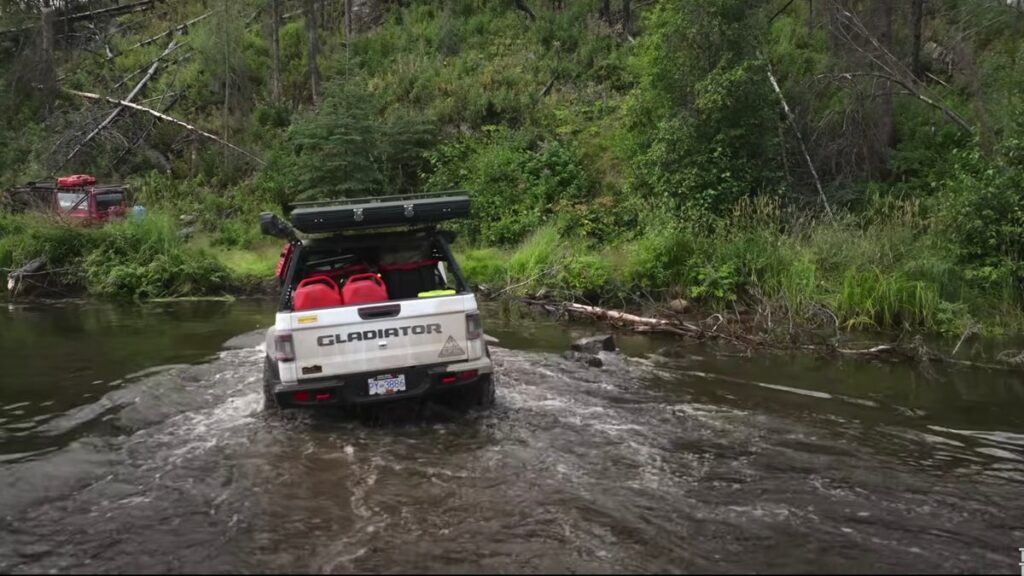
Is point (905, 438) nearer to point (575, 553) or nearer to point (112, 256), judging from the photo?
point (575, 553)

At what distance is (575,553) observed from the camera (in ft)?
15.5

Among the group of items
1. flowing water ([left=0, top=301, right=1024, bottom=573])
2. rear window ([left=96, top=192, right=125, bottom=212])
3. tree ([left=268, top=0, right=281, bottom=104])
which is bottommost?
flowing water ([left=0, top=301, right=1024, bottom=573])

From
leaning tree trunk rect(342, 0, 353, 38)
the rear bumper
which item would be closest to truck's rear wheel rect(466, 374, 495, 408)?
the rear bumper

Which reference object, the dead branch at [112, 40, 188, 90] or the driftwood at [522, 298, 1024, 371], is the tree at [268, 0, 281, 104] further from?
the driftwood at [522, 298, 1024, 371]

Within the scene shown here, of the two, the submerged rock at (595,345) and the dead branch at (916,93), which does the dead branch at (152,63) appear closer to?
Result: the dead branch at (916,93)

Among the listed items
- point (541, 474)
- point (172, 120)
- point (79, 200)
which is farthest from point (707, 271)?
point (172, 120)

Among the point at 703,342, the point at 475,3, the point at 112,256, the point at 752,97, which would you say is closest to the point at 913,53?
the point at 752,97

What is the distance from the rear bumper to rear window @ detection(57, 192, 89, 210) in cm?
1635

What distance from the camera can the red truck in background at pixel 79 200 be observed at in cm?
2033

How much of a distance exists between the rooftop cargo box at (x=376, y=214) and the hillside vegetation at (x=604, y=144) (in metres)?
7.34

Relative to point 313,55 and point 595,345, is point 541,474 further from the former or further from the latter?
point 313,55

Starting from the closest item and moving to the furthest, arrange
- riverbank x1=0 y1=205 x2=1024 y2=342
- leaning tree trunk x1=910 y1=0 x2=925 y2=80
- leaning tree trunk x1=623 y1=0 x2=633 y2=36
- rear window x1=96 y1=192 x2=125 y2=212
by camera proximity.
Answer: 1. riverbank x1=0 y1=205 x2=1024 y2=342
2. leaning tree trunk x1=910 y1=0 x2=925 y2=80
3. rear window x1=96 y1=192 x2=125 y2=212
4. leaning tree trunk x1=623 y1=0 x2=633 y2=36

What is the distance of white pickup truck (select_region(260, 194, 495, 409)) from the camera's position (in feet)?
22.6

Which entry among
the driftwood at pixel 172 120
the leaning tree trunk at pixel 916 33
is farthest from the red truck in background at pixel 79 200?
the leaning tree trunk at pixel 916 33
